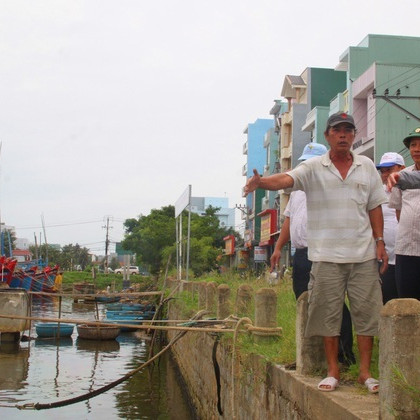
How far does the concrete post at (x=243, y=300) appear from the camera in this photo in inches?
297

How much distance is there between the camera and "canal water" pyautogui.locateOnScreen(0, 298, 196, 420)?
37.9 feet

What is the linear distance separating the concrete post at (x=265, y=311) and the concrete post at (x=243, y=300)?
1.43 meters

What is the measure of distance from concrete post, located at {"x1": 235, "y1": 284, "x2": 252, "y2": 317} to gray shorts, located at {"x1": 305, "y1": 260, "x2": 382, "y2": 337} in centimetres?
337

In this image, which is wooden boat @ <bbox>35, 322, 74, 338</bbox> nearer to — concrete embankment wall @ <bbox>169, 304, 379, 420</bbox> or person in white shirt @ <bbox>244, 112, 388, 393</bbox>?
concrete embankment wall @ <bbox>169, 304, 379, 420</bbox>

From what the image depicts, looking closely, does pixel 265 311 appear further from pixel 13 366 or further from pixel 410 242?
pixel 13 366

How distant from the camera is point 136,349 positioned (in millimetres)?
20391

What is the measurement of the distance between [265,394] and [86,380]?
419 inches

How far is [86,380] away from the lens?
15.0m

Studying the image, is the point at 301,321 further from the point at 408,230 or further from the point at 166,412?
the point at 166,412

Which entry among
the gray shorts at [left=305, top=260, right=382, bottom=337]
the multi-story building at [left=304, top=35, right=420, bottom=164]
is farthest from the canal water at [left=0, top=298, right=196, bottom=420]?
the multi-story building at [left=304, top=35, right=420, bottom=164]

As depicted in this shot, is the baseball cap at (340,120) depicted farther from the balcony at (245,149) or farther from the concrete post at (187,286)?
the balcony at (245,149)

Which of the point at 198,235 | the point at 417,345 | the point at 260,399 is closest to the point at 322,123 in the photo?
the point at 198,235

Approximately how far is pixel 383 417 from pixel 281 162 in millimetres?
37770

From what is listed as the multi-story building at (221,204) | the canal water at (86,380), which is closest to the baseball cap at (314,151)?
the canal water at (86,380)
